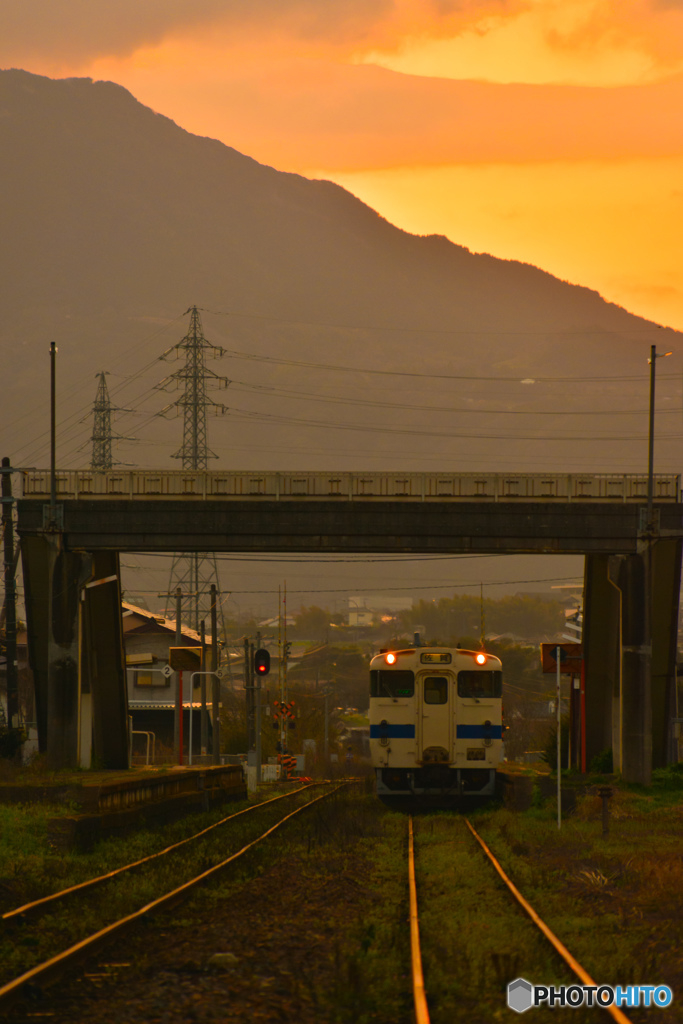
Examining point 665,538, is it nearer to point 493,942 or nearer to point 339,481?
point 339,481

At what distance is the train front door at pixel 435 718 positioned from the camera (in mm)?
25672

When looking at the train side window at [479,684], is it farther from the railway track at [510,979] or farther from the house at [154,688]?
the house at [154,688]

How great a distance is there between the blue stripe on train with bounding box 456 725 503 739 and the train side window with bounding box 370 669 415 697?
142 centimetres

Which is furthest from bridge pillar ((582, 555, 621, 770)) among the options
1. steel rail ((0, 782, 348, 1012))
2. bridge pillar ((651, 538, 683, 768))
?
steel rail ((0, 782, 348, 1012))

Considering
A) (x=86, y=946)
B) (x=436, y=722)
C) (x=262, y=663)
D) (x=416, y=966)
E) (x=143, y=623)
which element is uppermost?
(x=416, y=966)

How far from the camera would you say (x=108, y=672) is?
39.6 m

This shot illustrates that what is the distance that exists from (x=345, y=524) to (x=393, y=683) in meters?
10.4

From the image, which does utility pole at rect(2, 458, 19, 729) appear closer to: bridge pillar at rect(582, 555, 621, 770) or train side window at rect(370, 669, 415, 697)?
train side window at rect(370, 669, 415, 697)

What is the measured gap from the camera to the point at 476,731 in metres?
25.8

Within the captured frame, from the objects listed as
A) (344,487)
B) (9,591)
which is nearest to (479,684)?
(344,487)

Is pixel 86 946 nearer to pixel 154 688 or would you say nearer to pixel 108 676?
pixel 108 676

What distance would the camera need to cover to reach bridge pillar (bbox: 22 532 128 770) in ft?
118

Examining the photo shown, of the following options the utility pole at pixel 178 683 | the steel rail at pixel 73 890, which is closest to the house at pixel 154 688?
the utility pole at pixel 178 683

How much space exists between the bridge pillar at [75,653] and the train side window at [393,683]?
13651 mm
